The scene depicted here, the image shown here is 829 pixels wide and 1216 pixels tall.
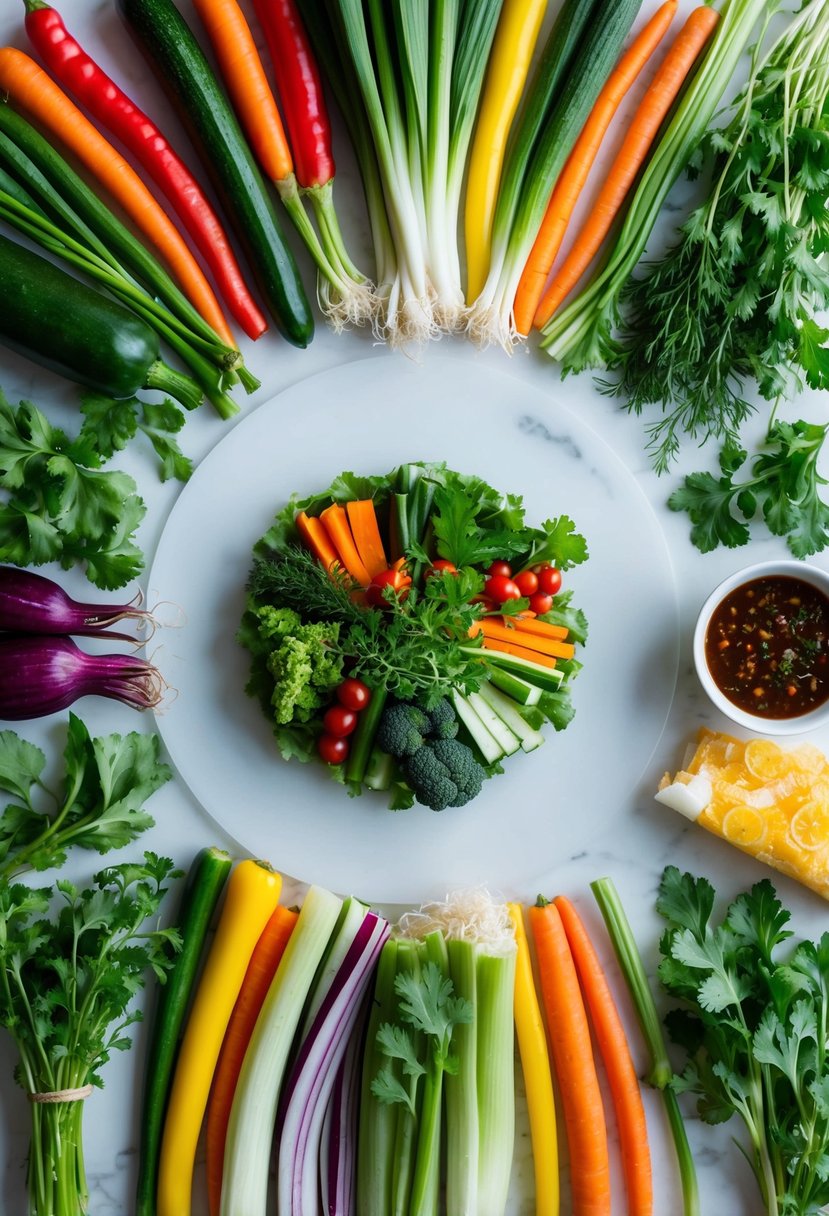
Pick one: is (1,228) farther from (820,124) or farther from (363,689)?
(820,124)

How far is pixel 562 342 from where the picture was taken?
2631mm

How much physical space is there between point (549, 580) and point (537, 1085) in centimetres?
125

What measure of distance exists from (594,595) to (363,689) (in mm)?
682

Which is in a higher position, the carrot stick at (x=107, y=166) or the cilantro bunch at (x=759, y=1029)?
the carrot stick at (x=107, y=166)

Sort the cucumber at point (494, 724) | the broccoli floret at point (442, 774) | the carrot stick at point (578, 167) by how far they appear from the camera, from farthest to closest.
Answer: the carrot stick at point (578, 167), the cucumber at point (494, 724), the broccoli floret at point (442, 774)

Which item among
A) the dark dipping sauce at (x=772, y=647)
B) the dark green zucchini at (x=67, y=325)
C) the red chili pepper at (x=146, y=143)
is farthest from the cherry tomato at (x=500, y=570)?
the dark green zucchini at (x=67, y=325)

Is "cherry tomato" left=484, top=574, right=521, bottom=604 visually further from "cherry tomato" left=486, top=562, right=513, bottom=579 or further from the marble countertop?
the marble countertop

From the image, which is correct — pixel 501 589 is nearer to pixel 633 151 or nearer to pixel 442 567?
pixel 442 567

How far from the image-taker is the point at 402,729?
7.80ft

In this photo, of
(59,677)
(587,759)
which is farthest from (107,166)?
(587,759)

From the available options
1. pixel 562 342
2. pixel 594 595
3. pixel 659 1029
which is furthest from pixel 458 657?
pixel 659 1029

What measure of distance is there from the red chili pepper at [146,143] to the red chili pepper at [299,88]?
280mm

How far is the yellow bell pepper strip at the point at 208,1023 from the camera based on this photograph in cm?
249

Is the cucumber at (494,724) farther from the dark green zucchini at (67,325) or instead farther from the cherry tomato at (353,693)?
the dark green zucchini at (67,325)
